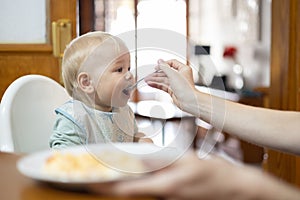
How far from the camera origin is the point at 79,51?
1.06m

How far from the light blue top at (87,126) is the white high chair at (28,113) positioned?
0.15 metres

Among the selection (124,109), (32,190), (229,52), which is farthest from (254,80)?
(32,190)

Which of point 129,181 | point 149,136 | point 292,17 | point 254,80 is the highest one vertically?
point 292,17

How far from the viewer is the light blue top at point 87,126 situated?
993 millimetres

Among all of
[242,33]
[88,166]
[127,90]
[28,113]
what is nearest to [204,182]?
[88,166]

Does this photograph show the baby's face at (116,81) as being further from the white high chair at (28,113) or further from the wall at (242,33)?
the wall at (242,33)

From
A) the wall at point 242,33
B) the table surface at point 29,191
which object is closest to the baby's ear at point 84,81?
the table surface at point 29,191

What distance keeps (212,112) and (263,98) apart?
2.97 meters

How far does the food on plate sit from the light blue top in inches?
20.3

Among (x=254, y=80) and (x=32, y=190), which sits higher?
(x=32, y=190)

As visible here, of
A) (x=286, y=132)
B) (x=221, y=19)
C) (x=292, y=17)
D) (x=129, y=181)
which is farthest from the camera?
(x=221, y=19)

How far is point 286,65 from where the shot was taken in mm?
2113

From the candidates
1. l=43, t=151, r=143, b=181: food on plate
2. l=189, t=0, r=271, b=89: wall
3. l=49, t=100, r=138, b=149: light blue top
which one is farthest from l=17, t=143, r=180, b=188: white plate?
l=189, t=0, r=271, b=89: wall

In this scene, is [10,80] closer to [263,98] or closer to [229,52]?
[263,98]
